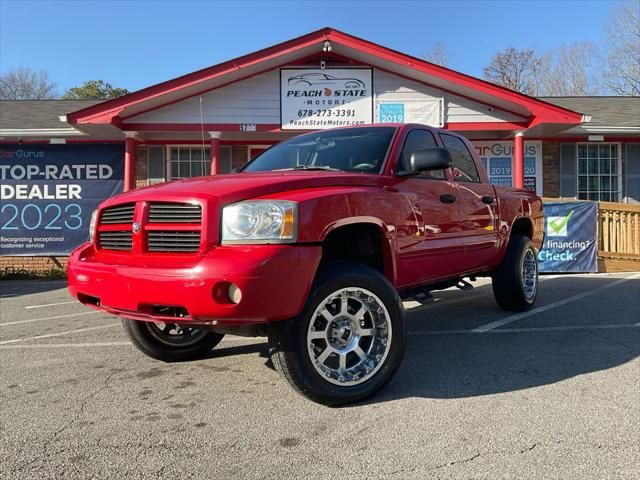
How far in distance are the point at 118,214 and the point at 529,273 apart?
4.74 metres

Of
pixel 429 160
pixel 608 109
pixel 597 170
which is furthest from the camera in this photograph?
pixel 608 109

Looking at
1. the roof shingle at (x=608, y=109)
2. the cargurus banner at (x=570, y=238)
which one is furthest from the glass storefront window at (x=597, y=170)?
the cargurus banner at (x=570, y=238)

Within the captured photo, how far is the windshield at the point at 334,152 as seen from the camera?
399 cm

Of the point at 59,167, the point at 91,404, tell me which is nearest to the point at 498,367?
the point at 91,404

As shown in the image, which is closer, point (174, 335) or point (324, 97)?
point (174, 335)

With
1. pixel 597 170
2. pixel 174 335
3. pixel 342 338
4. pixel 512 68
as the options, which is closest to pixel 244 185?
pixel 342 338

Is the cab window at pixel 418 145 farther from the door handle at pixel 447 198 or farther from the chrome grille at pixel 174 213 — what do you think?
the chrome grille at pixel 174 213

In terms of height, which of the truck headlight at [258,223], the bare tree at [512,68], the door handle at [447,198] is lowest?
the truck headlight at [258,223]

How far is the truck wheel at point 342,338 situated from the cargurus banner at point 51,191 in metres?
10.5

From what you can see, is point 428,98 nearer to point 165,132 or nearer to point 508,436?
point 165,132

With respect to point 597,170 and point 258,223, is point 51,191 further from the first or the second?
point 597,170

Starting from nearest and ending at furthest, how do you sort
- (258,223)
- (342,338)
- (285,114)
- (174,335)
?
(258,223) < (342,338) < (174,335) < (285,114)

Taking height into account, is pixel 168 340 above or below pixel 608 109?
below

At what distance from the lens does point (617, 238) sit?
10.5 metres
